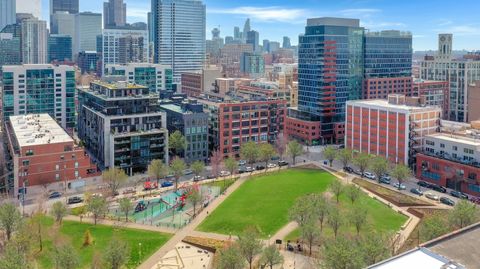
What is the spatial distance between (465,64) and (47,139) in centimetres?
11420

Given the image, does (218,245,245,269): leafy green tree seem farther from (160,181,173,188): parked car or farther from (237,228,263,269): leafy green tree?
(160,181,173,188): parked car

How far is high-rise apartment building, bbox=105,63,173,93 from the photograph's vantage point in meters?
142

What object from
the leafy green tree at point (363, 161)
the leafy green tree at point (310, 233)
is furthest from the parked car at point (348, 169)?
the leafy green tree at point (310, 233)

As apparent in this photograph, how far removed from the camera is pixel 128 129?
8981 cm

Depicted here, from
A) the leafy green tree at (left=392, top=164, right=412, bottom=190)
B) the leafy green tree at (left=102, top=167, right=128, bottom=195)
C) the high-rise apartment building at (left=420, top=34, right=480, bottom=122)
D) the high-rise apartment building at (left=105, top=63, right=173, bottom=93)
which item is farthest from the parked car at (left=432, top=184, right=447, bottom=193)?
the high-rise apartment building at (left=105, top=63, right=173, bottom=93)

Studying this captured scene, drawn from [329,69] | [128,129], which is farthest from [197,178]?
[329,69]

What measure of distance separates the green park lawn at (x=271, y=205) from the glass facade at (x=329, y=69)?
35.6 m

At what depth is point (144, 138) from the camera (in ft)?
294

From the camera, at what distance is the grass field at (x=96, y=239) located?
53784 mm

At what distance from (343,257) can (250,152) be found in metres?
52.0

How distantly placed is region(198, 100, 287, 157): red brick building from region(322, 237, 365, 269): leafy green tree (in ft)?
192

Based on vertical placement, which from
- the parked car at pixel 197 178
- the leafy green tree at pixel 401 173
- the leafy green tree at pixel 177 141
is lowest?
the parked car at pixel 197 178

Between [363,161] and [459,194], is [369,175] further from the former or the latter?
[459,194]

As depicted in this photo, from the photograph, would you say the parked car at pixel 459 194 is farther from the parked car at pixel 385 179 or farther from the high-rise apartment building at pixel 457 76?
the high-rise apartment building at pixel 457 76
